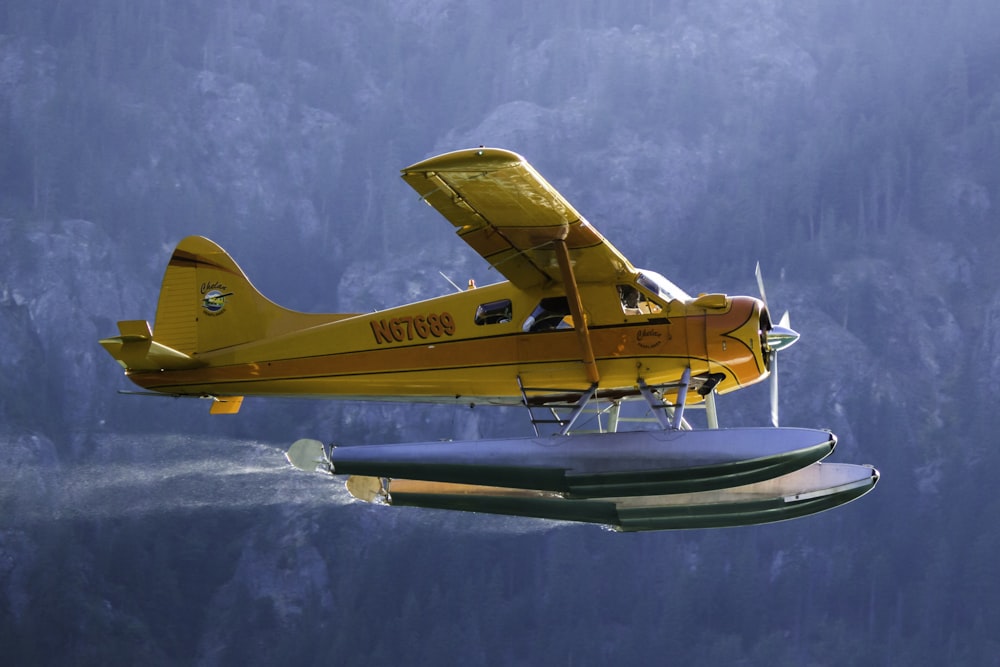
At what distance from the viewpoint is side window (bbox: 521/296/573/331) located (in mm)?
18031

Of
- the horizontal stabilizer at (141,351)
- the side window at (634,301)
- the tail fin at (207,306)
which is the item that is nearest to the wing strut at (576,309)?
the side window at (634,301)

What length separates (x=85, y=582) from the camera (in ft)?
232

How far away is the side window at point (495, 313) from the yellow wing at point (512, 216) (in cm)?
40

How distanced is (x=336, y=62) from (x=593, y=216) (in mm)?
27225

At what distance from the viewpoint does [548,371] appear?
1806cm

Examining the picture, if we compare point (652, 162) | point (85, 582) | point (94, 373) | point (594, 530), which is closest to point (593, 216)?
point (652, 162)

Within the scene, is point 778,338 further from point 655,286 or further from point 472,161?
point 472,161

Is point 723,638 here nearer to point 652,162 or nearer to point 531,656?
point 531,656

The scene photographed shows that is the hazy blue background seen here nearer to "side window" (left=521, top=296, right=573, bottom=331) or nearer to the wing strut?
"side window" (left=521, top=296, right=573, bottom=331)

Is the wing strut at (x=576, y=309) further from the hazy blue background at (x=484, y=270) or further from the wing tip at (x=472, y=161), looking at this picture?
the hazy blue background at (x=484, y=270)

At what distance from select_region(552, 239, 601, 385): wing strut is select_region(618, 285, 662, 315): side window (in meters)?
0.57

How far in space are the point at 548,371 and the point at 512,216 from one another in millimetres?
2347

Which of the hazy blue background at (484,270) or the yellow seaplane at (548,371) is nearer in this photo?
the yellow seaplane at (548,371)

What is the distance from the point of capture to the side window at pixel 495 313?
18.3 meters
